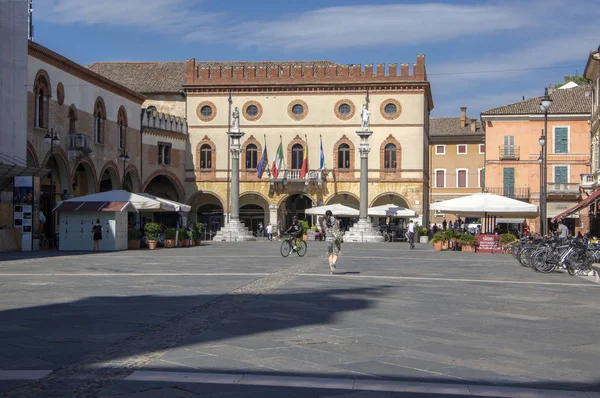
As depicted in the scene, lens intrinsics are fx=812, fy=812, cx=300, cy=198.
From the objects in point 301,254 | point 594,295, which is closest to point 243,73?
point 301,254

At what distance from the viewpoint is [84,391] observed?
6.40m

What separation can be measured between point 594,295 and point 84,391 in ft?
36.7

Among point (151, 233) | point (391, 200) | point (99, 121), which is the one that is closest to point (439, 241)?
point (151, 233)

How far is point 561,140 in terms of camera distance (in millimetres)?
53562

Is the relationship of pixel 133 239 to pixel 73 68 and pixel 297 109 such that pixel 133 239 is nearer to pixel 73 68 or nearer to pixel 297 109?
pixel 73 68

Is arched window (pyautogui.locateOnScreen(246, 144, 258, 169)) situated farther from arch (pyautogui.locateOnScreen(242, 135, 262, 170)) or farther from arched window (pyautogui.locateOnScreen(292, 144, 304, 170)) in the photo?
arched window (pyautogui.locateOnScreen(292, 144, 304, 170))

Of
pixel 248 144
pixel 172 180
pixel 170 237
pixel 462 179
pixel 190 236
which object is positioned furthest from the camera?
pixel 462 179

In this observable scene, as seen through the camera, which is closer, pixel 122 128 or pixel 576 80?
pixel 122 128

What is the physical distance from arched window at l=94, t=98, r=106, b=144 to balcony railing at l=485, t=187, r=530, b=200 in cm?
2615

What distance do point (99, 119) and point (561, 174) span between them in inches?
1190

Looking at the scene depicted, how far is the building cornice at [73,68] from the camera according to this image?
1352 inches

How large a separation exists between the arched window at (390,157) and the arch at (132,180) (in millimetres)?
15820

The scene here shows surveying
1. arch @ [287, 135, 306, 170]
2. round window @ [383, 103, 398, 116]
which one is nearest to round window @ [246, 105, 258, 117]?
arch @ [287, 135, 306, 170]

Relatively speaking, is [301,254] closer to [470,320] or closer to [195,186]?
[470,320]
